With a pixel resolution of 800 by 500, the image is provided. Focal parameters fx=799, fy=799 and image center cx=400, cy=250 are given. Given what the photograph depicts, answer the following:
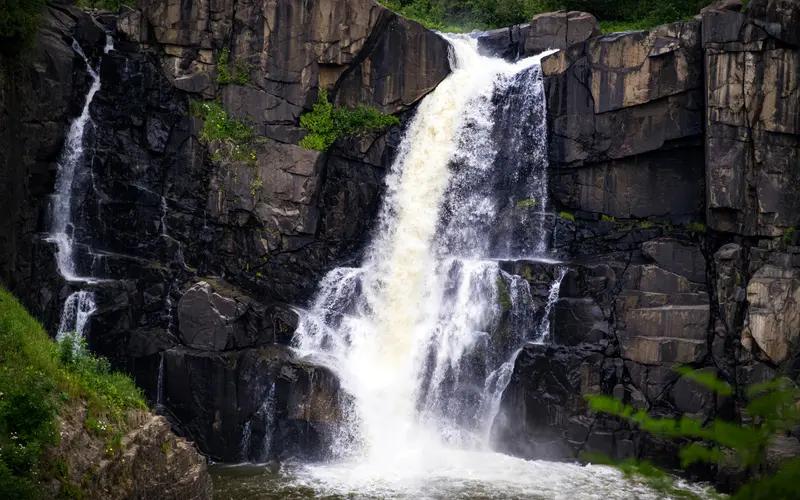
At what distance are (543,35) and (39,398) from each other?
21.2 metres

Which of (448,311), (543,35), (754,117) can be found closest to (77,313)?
(448,311)

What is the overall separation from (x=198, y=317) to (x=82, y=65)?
9528mm

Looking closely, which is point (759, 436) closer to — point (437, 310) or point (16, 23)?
point (437, 310)

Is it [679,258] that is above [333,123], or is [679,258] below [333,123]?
below

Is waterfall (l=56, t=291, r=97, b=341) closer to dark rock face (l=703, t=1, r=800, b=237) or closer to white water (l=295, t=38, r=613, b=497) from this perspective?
white water (l=295, t=38, r=613, b=497)

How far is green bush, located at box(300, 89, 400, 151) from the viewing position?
26844 mm

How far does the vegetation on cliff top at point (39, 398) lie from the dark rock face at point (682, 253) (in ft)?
38.0

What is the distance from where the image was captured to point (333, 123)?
2712cm

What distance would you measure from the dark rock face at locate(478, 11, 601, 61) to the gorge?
0.10 metres

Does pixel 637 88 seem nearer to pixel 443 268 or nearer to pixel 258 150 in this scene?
pixel 443 268

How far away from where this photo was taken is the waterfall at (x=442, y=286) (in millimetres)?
23797

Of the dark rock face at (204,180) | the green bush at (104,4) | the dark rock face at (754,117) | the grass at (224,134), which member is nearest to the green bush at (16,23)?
the dark rock face at (204,180)

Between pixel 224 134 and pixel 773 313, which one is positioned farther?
pixel 224 134

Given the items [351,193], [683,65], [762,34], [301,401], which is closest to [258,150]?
[351,193]
